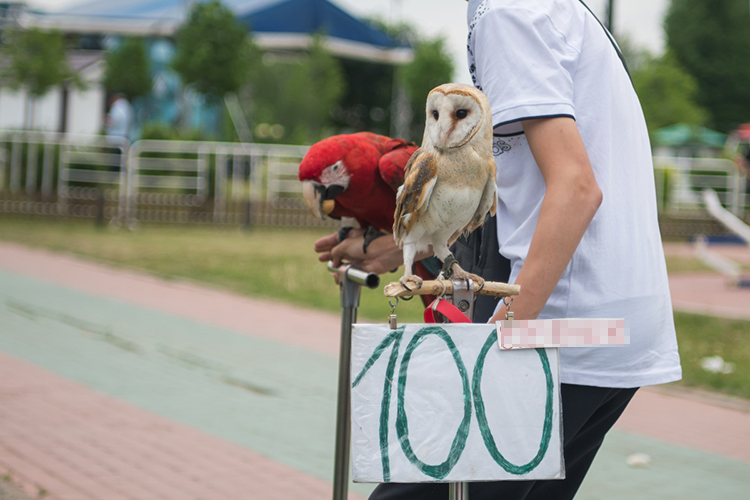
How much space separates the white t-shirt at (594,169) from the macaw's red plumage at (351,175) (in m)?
0.55

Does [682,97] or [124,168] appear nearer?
[124,168]

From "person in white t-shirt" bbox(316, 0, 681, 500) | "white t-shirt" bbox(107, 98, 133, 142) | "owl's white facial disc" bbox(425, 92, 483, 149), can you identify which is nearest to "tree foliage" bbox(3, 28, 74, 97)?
"white t-shirt" bbox(107, 98, 133, 142)

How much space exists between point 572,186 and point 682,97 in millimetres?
34445

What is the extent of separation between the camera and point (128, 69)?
73.3 ft

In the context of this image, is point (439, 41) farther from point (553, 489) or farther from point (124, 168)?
point (553, 489)

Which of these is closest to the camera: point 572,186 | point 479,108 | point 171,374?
point 479,108

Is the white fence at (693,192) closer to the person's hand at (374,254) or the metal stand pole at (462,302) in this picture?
the person's hand at (374,254)

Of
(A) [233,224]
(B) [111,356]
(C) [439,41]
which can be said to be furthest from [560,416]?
(C) [439,41]

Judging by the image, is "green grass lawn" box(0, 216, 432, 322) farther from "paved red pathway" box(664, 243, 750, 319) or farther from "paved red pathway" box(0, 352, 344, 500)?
"paved red pathway" box(0, 352, 344, 500)

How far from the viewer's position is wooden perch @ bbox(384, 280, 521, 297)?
134 cm

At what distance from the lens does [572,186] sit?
144 cm

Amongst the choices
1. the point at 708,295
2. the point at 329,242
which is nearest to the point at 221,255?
the point at 708,295

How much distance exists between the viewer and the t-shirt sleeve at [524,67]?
58.0 inches

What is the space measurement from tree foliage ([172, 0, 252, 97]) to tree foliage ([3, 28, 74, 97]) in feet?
9.19
